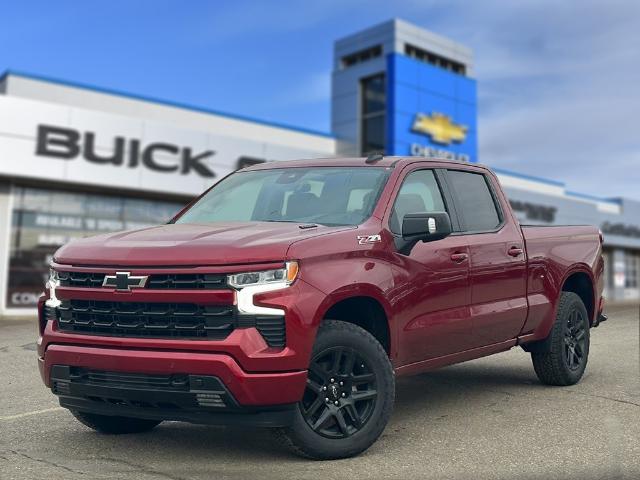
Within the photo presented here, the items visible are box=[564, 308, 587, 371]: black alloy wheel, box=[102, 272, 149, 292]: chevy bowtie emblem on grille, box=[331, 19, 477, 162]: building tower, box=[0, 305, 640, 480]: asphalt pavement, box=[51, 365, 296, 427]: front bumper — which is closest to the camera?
box=[51, 365, 296, 427]: front bumper

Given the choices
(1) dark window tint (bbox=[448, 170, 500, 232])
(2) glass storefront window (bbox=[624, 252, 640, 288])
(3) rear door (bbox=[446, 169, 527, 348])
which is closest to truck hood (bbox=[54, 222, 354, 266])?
(3) rear door (bbox=[446, 169, 527, 348])

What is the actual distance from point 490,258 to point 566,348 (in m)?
1.80

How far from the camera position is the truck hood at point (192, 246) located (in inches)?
159

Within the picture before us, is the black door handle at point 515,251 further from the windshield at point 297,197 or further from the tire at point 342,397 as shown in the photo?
the tire at point 342,397

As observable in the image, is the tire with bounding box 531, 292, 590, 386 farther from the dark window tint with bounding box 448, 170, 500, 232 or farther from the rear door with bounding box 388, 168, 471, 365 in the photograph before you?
the rear door with bounding box 388, 168, 471, 365

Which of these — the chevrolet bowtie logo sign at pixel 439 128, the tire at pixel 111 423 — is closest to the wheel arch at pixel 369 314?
the tire at pixel 111 423

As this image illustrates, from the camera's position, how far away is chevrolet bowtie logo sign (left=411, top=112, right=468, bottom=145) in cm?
3466

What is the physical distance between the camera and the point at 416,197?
5438mm

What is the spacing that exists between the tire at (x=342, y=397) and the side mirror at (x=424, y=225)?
2.52 feet

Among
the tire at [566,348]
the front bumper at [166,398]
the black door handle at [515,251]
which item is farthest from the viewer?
the tire at [566,348]

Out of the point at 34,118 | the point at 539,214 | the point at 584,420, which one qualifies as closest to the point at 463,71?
the point at 539,214

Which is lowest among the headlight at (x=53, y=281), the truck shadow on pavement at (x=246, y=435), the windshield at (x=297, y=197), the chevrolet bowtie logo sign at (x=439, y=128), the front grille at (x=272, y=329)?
the truck shadow on pavement at (x=246, y=435)

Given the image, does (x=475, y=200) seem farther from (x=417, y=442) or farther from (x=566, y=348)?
(x=417, y=442)

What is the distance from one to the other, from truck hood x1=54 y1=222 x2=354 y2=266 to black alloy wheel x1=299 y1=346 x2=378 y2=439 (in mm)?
697
